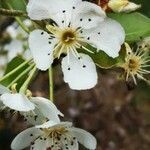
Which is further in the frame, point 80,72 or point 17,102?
point 80,72

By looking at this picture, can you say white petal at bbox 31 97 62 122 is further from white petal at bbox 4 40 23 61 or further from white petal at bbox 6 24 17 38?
white petal at bbox 6 24 17 38

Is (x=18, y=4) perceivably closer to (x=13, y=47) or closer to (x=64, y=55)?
(x=64, y=55)

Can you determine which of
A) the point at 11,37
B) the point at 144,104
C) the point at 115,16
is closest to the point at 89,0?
the point at 115,16

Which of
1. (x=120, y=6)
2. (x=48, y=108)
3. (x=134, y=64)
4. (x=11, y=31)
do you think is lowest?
(x=11, y=31)

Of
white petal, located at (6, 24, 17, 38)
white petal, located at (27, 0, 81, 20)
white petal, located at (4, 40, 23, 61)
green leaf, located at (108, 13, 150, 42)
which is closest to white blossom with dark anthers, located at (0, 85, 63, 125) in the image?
white petal, located at (27, 0, 81, 20)

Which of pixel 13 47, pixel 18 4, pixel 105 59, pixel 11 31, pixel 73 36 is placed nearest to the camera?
pixel 105 59

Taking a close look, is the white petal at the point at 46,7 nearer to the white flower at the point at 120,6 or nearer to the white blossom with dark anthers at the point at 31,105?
the white flower at the point at 120,6

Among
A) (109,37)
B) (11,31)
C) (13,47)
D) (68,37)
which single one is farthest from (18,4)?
(11,31)
